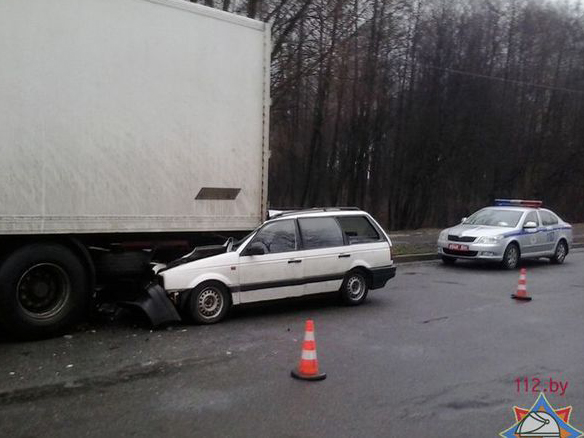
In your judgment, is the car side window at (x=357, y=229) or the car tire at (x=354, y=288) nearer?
A: the car tire at (x=354, y=288)

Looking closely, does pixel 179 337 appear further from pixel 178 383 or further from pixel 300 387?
pixel 300 387

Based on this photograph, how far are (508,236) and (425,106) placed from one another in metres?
14.5

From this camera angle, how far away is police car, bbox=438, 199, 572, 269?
46.8 ft

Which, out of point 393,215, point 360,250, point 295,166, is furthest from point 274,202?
point 360,250

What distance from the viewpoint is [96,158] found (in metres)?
7.09

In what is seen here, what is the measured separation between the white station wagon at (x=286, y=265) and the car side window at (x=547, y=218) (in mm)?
8086

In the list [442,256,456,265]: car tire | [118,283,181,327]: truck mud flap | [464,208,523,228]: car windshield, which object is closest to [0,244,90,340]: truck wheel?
[118,283,181,327]: truck mud flap

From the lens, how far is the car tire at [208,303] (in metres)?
7.68

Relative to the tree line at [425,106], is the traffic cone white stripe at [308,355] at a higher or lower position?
lower

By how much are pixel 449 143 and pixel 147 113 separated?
23.3m

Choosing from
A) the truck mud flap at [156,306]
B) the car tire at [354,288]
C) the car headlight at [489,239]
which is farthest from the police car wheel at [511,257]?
the truck mud flap at [156,306]

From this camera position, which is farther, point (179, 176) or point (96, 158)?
point (179, 176)

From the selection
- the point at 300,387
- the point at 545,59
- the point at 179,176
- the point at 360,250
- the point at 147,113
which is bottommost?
the point at 300,387

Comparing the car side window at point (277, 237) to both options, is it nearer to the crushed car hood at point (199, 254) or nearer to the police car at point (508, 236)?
the crushed car hood at point (199, 254)
